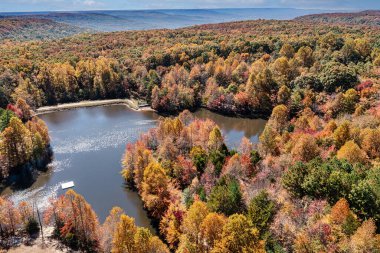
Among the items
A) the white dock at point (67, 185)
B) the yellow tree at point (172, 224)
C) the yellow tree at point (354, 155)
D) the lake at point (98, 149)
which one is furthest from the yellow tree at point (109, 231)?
the yellow tree at point (354, 155)

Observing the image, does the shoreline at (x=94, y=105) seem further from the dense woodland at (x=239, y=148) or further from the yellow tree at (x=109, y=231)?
the yellow tree at (x=109, y=231)

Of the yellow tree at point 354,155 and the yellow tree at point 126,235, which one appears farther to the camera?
the yellow tree at point 354,155

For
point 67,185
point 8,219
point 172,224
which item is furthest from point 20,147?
point 172,224

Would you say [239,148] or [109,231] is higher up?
[239,148]

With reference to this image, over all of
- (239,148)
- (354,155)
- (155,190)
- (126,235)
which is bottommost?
(155,190)

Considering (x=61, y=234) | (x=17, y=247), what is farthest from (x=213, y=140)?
(x=17, y=247)

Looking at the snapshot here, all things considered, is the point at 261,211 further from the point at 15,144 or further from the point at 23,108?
the point at 23,108
